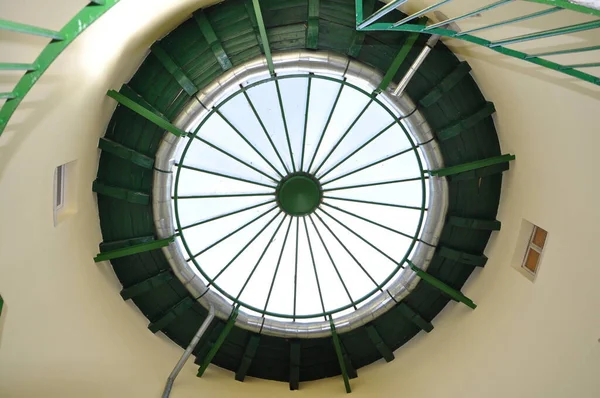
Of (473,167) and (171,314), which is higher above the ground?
(473,167)

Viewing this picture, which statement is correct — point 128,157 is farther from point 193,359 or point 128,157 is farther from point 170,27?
point 193,359

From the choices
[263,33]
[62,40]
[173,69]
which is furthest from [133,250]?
[62,40]

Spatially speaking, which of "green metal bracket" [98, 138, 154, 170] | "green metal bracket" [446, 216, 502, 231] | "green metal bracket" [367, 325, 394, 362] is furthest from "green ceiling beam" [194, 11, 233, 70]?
"green metal bracket" [367, 325, 394, 362]

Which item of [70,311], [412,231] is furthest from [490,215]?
[70,311]

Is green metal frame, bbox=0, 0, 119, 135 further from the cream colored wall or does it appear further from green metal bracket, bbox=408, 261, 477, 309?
green metal bracket, bbox=408, 261, 477, 309

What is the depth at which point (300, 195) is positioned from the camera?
11258mm

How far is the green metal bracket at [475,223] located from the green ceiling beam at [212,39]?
5.47 meters

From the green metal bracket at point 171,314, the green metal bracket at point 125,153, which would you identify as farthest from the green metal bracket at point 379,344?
the green metal bracket at point 125,153

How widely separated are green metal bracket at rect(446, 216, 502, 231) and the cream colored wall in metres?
0.22

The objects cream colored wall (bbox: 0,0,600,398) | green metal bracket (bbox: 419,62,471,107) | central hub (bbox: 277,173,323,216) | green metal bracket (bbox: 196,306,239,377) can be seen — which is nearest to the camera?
cream colored wall (bbox: 0,0,600,398)

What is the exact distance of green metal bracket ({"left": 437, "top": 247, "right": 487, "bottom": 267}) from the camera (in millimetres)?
11227

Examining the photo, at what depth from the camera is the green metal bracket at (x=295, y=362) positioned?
1190 centimetres

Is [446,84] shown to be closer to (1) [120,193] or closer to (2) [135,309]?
(1) [120,193]

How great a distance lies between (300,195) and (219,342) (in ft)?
11.5
